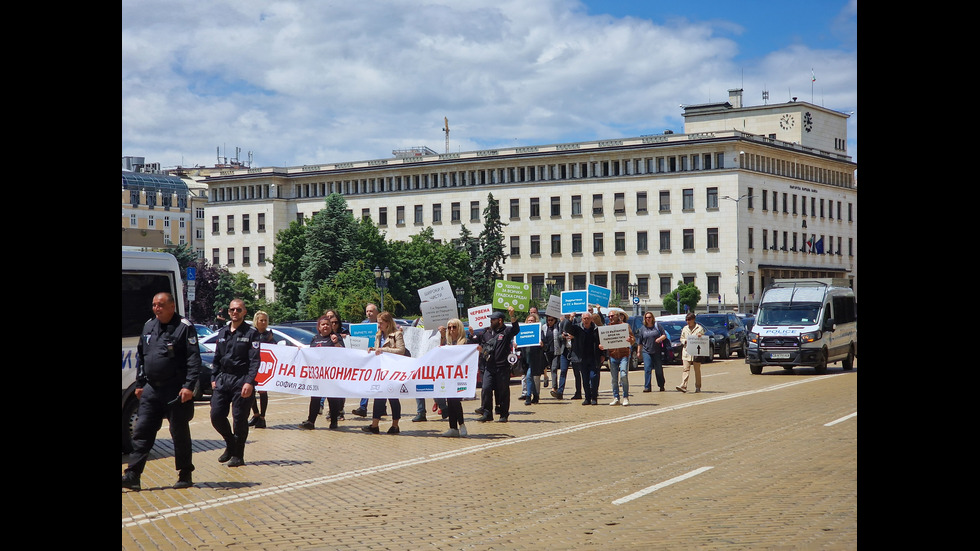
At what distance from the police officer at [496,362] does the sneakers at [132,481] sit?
861cm

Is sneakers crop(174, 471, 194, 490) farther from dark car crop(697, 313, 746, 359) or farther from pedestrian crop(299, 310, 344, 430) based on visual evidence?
dark car crop(697, 313, 746, 359)

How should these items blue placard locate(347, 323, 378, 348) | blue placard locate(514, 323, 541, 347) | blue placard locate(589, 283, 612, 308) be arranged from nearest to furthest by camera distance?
blue placard locate(347, 323, 378, 348)
blue placard locate(514, 323, 541, 347)
blue placard locate(589, 283, 612, 308)

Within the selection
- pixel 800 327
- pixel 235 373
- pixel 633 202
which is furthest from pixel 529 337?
pixel 633 202

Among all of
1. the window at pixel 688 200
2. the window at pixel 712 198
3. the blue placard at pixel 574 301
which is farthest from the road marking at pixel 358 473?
the window at pixel 688 200

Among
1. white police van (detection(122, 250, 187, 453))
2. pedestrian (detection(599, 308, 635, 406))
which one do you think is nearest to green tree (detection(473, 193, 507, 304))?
pedestrian (detection(599, 308, 635, 406))

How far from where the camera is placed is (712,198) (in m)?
102

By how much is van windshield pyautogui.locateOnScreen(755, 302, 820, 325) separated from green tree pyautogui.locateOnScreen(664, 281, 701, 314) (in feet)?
185

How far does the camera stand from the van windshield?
1326 inches

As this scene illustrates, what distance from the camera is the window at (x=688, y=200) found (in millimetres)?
102875
